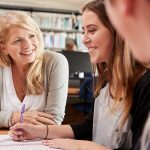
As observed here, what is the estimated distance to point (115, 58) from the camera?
3.55 feet

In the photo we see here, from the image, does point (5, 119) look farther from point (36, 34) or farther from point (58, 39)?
point (58, 39)

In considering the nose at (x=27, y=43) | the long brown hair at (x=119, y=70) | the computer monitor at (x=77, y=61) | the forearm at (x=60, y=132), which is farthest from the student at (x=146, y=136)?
the computer monitor at (x=77, y=61)

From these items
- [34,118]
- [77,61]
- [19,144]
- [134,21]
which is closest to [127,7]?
[134,21]

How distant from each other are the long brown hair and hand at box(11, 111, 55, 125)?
0.41m

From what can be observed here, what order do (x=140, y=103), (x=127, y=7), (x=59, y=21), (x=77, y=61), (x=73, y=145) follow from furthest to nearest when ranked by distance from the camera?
(x=59, y=21) < (x=77, y=61) < (x=73, y=145) < (x=140, y=103) < (x=127, y=7)

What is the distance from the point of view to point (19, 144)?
1.13 metres

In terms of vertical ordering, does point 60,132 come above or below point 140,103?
below

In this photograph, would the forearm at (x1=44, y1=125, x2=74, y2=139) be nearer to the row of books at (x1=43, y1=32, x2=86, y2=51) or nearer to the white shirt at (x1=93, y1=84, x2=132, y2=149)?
the white shirt at (x1=93, y1=84, x2=132, y2=149)

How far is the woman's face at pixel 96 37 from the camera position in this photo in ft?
3.76

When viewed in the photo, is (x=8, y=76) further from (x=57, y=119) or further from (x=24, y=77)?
(x=57, y=119)

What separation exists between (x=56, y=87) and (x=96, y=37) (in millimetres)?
500

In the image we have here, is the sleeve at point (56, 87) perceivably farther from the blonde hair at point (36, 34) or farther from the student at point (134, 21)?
the student at point (134, 21)

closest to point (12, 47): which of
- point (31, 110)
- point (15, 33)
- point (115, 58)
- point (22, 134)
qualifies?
point (15, 33)

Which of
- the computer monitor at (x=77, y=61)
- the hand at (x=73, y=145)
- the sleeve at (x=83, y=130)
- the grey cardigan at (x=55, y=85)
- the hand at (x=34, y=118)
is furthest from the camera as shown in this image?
the computer monitor at (x=77, y=61)
